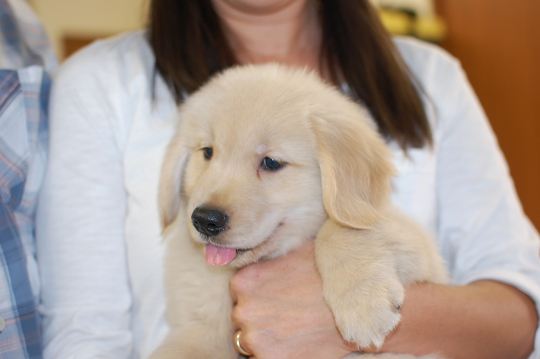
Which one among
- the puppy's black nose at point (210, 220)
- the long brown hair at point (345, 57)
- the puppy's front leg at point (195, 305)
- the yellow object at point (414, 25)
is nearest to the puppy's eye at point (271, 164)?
the puppy's black nose at point (210, 220)

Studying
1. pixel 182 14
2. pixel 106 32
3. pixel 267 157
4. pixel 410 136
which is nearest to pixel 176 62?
pixel 182 14

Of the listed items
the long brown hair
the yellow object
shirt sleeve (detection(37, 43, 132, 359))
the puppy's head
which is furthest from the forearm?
the yellow object

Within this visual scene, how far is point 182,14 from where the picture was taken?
6.04 ft

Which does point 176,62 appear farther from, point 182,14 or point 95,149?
point 95,149

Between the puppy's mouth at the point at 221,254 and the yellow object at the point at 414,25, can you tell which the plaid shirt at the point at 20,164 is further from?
the yellow object at the point at 414,25

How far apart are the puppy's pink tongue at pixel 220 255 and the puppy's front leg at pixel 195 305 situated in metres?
0.16

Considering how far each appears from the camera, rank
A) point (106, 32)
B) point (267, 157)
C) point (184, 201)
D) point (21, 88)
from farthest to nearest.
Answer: point (106, 32), point (184, 201), point (21, 88), point (267, 157)

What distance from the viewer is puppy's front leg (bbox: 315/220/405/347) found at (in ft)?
3.80

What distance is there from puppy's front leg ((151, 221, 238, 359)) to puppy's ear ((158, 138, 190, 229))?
10 cm

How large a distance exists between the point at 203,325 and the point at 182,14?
117 centimetres

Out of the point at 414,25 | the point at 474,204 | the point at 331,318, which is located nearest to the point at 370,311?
the point at 331,318

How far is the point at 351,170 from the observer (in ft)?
4.56

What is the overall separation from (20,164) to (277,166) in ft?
2.65

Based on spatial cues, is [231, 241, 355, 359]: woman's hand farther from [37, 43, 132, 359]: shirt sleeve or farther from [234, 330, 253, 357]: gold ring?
[37, 43, 132, 359]: shirt sleeve
